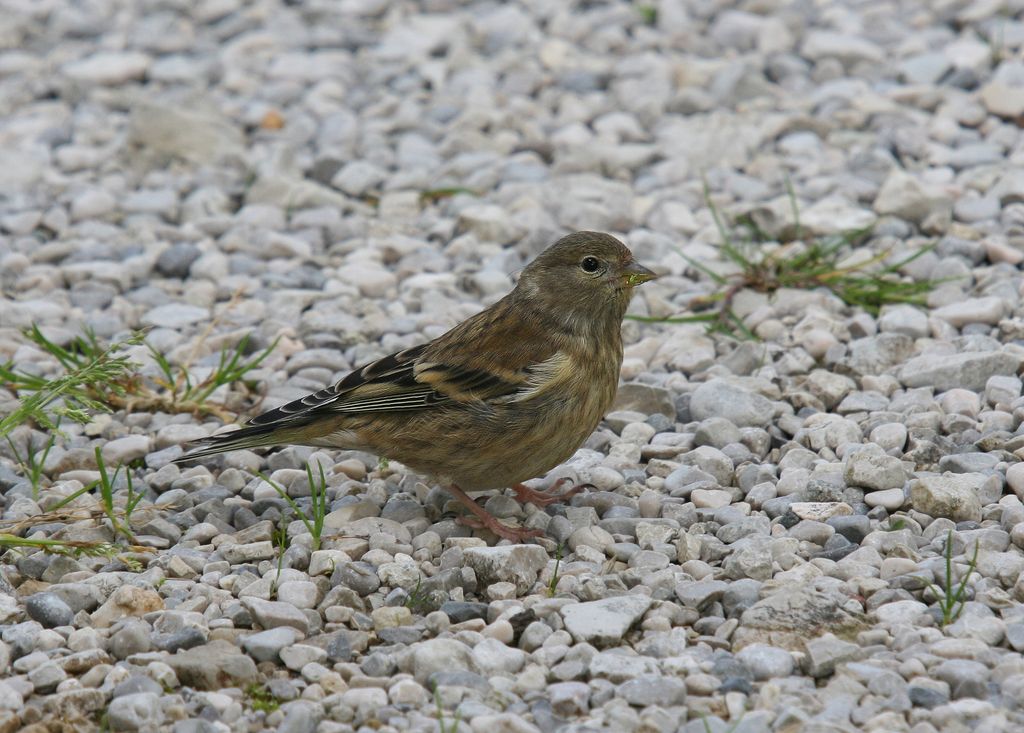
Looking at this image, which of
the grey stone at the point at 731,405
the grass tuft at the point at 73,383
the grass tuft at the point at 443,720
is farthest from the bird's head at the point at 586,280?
the grass tuft at the point at 443,720

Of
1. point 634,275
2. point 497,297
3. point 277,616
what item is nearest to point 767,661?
point 277,616

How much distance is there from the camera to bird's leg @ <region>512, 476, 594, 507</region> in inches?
210

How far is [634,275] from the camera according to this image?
18.4 ft

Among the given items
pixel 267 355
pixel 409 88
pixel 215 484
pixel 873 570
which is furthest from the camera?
pixel 409 88

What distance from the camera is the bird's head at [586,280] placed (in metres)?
5.55

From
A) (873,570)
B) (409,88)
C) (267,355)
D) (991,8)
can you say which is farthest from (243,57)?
(873,570)

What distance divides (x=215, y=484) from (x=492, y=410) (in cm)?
119

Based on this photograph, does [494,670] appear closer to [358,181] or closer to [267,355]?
[267,355]

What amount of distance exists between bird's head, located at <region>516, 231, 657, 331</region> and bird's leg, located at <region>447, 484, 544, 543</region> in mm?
802

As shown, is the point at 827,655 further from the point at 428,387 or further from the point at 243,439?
the point at 243,439

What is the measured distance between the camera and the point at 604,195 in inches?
315

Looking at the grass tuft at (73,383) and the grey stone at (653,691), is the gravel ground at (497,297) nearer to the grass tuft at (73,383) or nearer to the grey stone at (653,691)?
the grey stone at (653,691)

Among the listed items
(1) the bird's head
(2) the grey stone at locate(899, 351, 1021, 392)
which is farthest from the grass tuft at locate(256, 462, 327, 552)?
(2) the grey stone at locate(899, 351, 1021, 392)

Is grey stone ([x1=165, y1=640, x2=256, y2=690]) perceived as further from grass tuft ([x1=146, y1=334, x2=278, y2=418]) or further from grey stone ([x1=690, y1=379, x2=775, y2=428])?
grey stone ([x1=690, y1=379, x2=775, y2=428])
